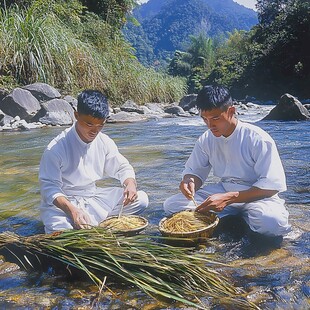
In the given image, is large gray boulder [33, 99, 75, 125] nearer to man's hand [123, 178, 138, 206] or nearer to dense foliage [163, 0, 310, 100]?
man's hand [123, 178, 138, 206]

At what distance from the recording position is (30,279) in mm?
2561

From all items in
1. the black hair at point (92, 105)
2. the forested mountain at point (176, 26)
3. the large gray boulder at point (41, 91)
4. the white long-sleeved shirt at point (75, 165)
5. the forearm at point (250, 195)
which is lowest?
the forearm at point (250, 195)

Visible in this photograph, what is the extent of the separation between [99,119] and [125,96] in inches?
530

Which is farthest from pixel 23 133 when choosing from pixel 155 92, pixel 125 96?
pixel 155 92

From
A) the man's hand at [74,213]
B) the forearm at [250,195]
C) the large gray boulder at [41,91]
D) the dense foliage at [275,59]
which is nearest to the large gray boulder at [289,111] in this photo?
the large gray boulder at [41,91]

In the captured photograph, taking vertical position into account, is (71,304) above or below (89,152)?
below

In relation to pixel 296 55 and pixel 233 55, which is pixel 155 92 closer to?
pixel 296 55

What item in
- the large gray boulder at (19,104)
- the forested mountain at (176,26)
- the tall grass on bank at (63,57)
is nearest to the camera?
the large gray boulder at (19,104)

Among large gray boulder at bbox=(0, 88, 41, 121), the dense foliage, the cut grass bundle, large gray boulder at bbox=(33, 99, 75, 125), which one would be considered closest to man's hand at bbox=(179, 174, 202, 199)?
the cut grass bundle

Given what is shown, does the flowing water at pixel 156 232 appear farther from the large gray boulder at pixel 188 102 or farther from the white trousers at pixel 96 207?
the large gray boulder at pixel 188 102

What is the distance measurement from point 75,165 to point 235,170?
1.17 m

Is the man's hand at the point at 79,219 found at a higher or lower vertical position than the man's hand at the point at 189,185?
lower

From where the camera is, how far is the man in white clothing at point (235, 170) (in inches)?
120

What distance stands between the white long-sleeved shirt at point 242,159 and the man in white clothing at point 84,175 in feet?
1.82
